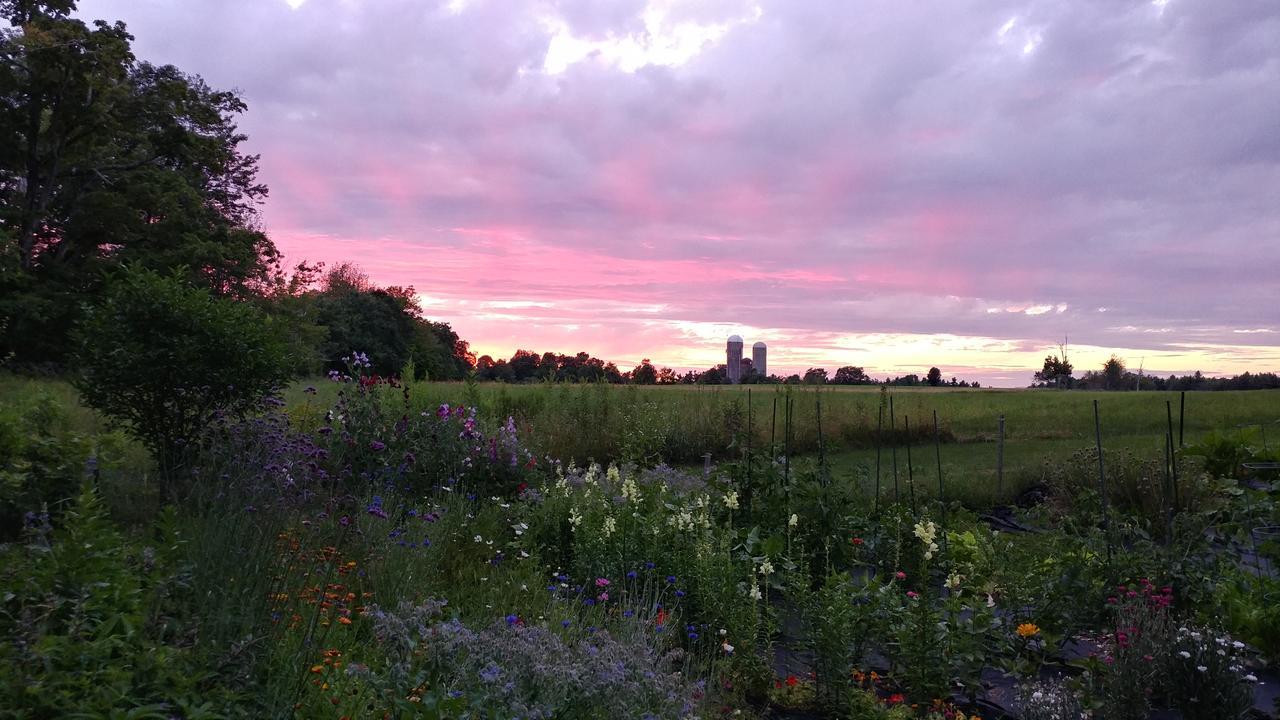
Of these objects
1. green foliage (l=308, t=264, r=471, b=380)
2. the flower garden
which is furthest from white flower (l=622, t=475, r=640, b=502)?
green foliage (l=308, t=264, r=471, b=380)

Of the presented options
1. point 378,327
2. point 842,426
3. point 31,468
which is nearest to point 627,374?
point 842,426

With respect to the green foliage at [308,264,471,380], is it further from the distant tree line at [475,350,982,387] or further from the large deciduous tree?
the large deciduous tree

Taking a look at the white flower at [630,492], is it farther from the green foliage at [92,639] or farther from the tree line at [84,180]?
the tree line at [84,180]

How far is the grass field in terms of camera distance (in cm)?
1025

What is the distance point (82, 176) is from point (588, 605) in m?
24.0

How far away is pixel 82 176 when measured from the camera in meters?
21.8

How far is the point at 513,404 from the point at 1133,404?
52.1 ft

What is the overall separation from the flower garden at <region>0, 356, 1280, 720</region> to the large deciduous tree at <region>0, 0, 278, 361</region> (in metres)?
16.8

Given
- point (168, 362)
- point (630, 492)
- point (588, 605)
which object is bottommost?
point (588, 605)

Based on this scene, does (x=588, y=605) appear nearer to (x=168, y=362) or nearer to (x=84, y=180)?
(x=168, y=362)

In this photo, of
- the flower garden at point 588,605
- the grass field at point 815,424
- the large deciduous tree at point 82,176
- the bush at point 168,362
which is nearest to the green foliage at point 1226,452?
the grass field at point 815,424

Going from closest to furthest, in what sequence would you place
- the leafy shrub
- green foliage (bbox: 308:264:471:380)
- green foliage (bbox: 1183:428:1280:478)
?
the leafy shrub < green foliage (bbox: 1183:428:1280:478) < green foliage (bbox: 308:264:471:380)

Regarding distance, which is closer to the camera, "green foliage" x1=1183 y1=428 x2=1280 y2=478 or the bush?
the bush

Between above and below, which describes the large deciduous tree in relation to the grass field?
above
